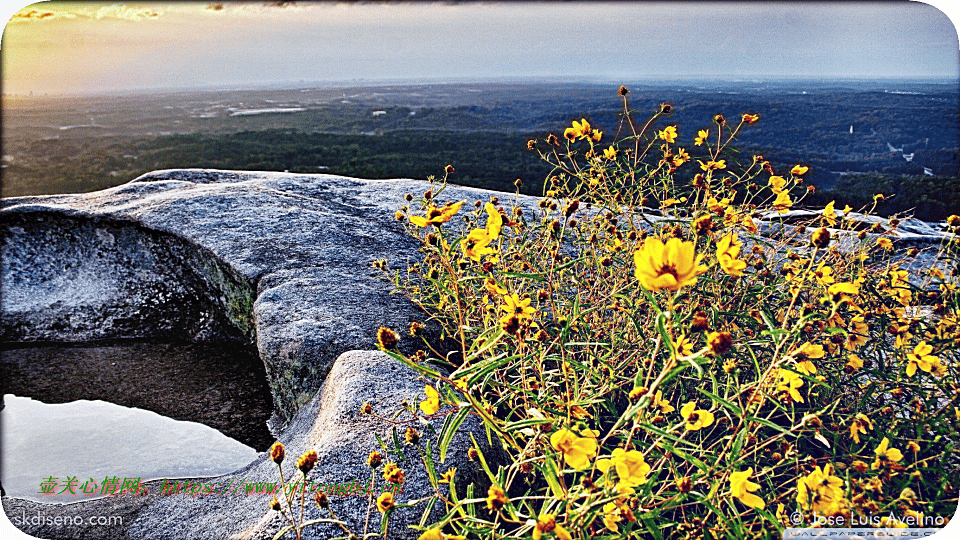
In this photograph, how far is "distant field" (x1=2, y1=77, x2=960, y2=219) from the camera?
7.65 feet

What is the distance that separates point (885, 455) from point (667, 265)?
909 millimetres

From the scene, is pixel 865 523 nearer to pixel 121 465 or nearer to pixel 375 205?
pixel 121 465

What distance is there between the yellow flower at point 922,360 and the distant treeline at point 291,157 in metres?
5.59

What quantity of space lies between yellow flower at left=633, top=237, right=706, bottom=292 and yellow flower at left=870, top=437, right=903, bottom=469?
0.80 m

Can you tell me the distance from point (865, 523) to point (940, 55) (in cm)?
152

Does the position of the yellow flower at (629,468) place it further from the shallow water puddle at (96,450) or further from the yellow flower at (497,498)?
the shallow water puddle at (96,450)

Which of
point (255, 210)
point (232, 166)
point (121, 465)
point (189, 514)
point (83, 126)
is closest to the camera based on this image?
point (189, 514)

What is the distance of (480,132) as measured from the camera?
20844mm

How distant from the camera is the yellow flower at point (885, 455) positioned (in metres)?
1.21

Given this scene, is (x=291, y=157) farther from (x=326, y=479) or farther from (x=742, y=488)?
(x=742, y=488)

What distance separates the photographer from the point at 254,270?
2809mm

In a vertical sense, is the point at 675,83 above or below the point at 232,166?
above

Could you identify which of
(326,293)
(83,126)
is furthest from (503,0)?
(83,126)

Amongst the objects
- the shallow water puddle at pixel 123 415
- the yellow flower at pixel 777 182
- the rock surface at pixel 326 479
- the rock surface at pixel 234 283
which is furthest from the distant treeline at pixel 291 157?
the yellow flower at pixel 777 182
